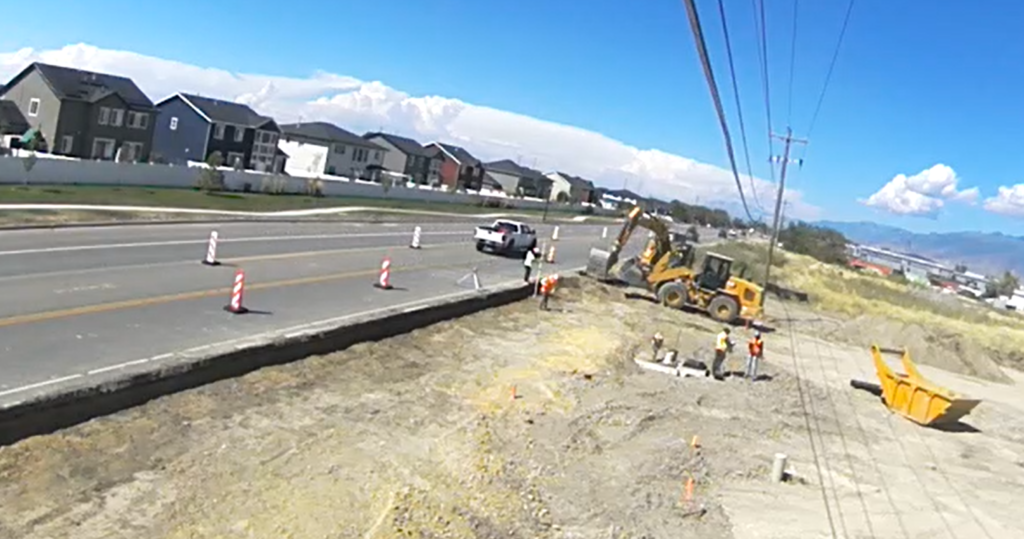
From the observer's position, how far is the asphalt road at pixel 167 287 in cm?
1461

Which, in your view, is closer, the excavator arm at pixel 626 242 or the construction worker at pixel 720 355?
the construction worker at pixel 720 355

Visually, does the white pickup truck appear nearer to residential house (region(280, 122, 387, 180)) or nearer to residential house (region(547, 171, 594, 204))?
residential house (region(280, 122, 387, 180))

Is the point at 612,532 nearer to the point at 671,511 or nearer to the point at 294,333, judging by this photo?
the point at 671,511

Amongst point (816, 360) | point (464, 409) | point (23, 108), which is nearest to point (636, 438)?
point (464, 409)

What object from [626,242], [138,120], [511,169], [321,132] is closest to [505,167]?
[511,169]

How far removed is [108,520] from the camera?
30.9ft

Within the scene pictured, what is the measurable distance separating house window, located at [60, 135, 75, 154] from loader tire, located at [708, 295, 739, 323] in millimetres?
50648

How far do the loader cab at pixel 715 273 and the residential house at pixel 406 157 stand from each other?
7944 centimetres

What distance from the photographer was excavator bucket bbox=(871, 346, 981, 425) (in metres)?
23.2

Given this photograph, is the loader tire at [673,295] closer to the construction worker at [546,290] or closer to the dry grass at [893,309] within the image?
the construction worker at [546,290]

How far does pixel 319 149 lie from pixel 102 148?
33.4m

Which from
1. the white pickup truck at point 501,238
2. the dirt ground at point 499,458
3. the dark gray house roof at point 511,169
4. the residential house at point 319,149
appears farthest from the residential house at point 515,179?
the dirt ground at point 499,458

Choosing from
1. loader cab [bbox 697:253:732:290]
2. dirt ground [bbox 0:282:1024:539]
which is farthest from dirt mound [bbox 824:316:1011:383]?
dirt ground [bbox 0:282:1024:539]

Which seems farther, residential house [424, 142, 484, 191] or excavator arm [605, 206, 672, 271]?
residential house [424, 142, 484, 191]
